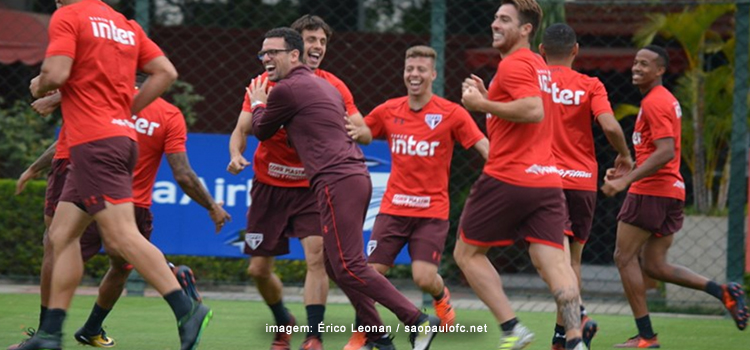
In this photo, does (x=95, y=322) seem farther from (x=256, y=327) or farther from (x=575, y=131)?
(x=575, y=131)

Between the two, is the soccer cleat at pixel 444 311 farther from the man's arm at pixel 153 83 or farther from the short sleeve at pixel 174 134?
the man's arm at pixel 153 83

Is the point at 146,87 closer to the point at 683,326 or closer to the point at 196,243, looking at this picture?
the point at 196,243

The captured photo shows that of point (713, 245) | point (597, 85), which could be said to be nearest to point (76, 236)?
point (597, 85)

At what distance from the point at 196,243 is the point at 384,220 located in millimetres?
3136

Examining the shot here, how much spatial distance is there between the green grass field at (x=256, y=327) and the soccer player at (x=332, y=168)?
125 cm

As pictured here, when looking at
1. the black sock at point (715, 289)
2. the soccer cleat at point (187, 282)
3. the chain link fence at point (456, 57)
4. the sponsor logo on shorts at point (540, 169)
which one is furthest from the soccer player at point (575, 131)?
the chain link fence at point (456, 57)

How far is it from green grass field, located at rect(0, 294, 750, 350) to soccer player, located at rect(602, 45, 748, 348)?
1.06ft

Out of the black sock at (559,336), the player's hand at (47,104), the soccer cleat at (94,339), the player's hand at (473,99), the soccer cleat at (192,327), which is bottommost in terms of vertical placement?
the soccer cleat at (94,339)

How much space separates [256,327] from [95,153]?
9.57ft

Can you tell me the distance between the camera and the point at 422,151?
781 cm

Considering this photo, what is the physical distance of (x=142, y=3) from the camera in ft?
34.6

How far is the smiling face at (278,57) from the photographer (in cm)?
653

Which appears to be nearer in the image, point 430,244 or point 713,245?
point 430,244

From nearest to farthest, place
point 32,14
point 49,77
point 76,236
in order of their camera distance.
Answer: point 49,77 → point 76,236 → point 32,14
